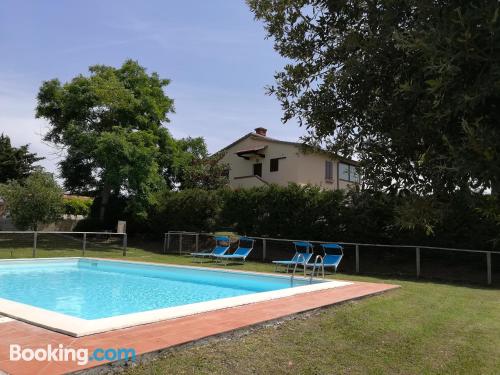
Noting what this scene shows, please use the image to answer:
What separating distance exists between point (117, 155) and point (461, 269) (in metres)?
18.7

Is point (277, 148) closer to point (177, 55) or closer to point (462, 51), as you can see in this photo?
point (177, 55)

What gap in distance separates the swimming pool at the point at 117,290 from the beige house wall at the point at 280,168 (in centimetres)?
1573

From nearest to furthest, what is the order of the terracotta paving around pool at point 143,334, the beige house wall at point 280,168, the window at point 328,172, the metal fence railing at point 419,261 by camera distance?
1. the terracotta paving around pool at point 143,334
2. the metal fence railing at point 419,261
3. the beige house wall at point 280,168
4. the window at point 328,172

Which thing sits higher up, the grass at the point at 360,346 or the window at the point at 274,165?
the window at the point at 274,165

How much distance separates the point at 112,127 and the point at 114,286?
15.1 meters

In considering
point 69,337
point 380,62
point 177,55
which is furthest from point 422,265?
point 380,62

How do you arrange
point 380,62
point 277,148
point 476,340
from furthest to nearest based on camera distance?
point 277,148
point 476,340
point 380,62

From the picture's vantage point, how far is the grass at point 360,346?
4875mm

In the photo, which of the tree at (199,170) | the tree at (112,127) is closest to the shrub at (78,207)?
the tree at (112,127)

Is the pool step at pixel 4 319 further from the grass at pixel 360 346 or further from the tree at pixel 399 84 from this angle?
the tree at pixel 399 84

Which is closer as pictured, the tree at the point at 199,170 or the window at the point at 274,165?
the tree at the point at 199,170

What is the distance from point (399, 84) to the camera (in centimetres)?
245

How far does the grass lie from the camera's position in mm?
4875

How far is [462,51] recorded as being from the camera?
1.90 m
